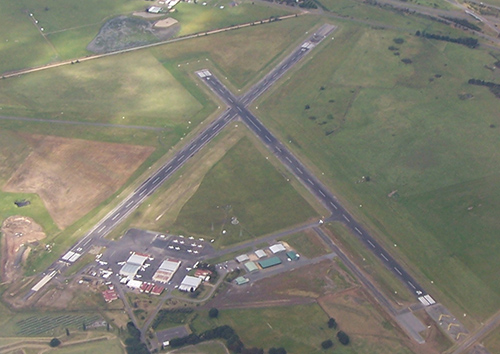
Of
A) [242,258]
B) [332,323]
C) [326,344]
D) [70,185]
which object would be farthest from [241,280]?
→ [70,185]

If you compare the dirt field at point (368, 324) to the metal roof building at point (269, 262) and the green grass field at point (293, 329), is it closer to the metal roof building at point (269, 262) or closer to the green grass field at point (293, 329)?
the green grass field at point (293, 329)

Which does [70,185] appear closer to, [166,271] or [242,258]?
[166,271]

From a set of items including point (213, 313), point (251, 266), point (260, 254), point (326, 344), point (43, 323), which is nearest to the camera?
point (326, 344)

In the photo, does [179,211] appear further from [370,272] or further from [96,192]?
[370,272]

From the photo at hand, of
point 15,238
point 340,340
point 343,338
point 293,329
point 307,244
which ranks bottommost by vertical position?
point 343,338

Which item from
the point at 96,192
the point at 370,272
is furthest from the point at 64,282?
the point at 370,272

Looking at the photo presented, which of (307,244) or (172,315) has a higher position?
(172,315)
